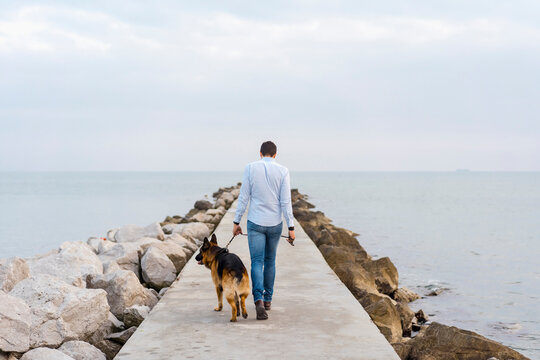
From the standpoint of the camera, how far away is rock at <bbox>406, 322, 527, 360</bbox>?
5730 mm

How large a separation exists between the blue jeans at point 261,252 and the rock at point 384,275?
19.2 feet

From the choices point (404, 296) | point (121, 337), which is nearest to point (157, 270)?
point (121, 337)

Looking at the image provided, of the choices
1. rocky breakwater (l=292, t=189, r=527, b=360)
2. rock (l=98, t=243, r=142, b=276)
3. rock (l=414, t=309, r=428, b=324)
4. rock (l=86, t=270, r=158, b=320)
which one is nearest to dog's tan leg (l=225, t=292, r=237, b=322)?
rocky breakwater (l=292, t=189, r=527, b=360)

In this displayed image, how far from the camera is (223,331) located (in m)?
5.21

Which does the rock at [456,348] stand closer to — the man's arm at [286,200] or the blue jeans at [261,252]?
the blue jeans at [261,252]

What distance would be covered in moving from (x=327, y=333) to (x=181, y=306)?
1840mm

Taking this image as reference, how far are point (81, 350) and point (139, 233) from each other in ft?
29.7

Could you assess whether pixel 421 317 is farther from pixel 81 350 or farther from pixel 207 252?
pixel 81 350

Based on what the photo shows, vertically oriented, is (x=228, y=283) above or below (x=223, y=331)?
above

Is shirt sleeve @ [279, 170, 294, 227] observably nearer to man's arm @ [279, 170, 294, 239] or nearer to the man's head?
man's arm @ [279, 170, 294, 239]

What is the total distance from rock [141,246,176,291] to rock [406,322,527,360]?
13.9ft

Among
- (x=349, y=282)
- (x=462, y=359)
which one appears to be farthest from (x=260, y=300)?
(x=349, y=282)

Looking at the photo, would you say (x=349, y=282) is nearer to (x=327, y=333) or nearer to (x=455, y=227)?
(x=327, y=333)

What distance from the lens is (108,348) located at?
577 cm
